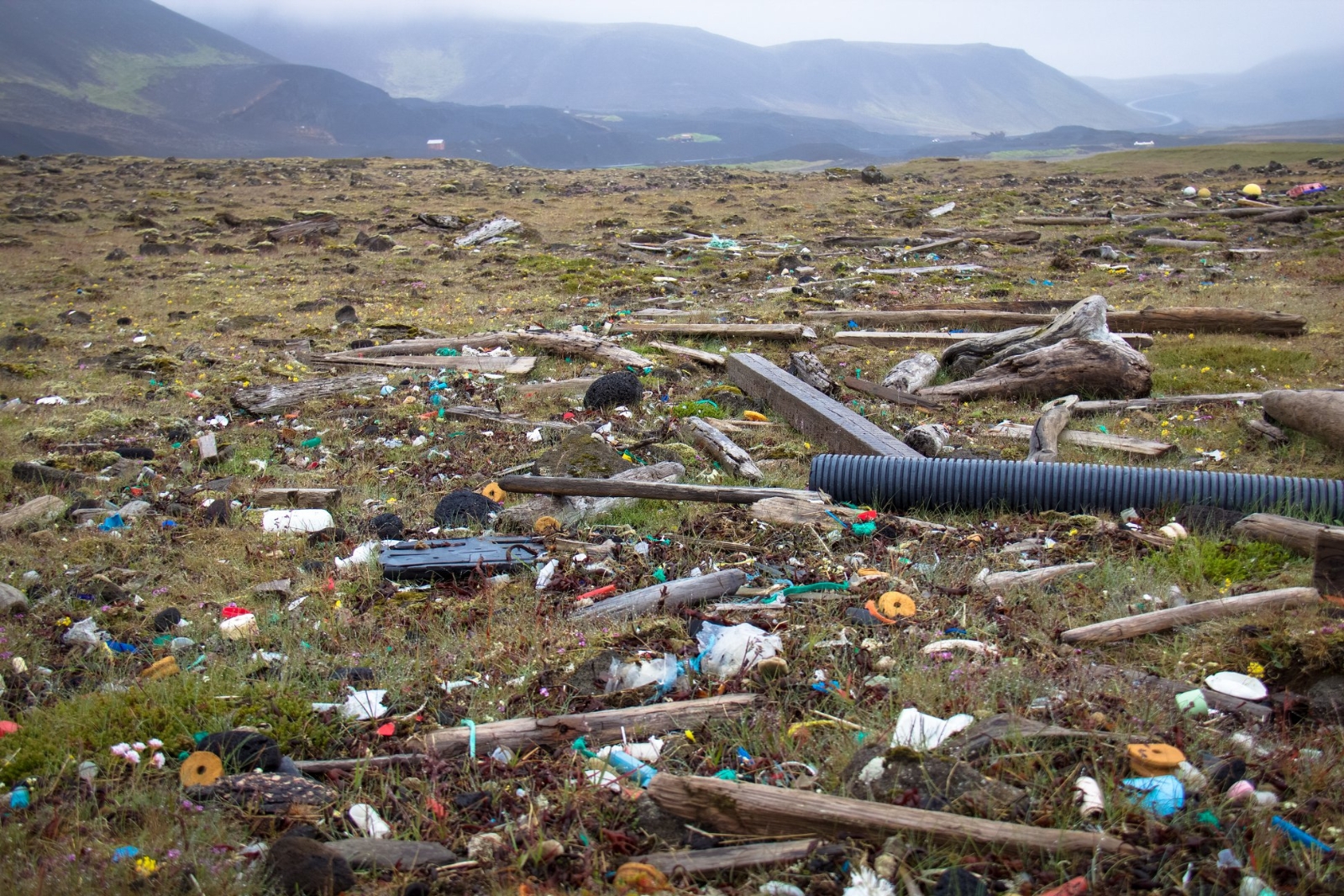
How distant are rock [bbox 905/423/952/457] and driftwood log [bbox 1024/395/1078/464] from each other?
0.57 meters

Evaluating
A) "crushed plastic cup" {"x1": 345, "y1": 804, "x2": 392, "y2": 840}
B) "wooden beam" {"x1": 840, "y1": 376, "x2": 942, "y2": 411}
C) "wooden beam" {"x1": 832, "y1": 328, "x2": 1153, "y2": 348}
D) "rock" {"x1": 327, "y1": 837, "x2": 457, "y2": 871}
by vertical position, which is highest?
"wooden beam" {"x1": 832, "y1": 328, "x2": 1153, "y2": 348}

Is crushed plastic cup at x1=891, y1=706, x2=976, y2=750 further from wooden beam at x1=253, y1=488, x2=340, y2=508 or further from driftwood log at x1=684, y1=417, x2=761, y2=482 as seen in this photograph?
wooden beam at x1=253, y1=488, x2=340, y2=508

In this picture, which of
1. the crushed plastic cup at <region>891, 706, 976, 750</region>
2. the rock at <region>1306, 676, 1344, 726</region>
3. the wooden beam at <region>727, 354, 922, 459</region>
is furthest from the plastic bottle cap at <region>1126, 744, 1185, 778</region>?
the wooden beam at <region>727, 354, 922, 459</region>

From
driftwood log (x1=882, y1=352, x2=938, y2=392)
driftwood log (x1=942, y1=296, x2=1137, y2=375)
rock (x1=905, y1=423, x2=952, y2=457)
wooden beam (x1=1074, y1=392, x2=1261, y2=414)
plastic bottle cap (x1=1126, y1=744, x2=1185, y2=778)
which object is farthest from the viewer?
driftwood log (x1=882, y1=352, x2=938, y2=392)

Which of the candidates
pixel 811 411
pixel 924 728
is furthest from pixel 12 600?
pixel 811 411

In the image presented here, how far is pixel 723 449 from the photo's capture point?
5555 mm

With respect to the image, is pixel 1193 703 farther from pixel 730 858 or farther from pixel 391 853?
pixel 391 853

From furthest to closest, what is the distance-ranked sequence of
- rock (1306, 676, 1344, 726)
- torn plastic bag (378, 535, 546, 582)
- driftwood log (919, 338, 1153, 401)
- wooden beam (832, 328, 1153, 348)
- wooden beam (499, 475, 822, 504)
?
1. wooden beam (832, 328, 1153, 348)
2. driftwood log (919, 338, 1153, 401)
3. wooden beam (499, 475, 822, 504)
4. torn plastic bag (378, 535, 546, 582)
5. rock (1306, 676, 1344, 726)

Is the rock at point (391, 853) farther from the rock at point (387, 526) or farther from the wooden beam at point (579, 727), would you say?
the rock at point (387, 526)

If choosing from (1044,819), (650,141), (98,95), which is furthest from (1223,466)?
(98,95)

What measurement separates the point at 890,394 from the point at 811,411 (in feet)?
4.29

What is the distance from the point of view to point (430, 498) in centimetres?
523

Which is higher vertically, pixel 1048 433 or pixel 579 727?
pixel 1048 433

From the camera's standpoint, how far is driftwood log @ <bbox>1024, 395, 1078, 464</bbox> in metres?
5.38
